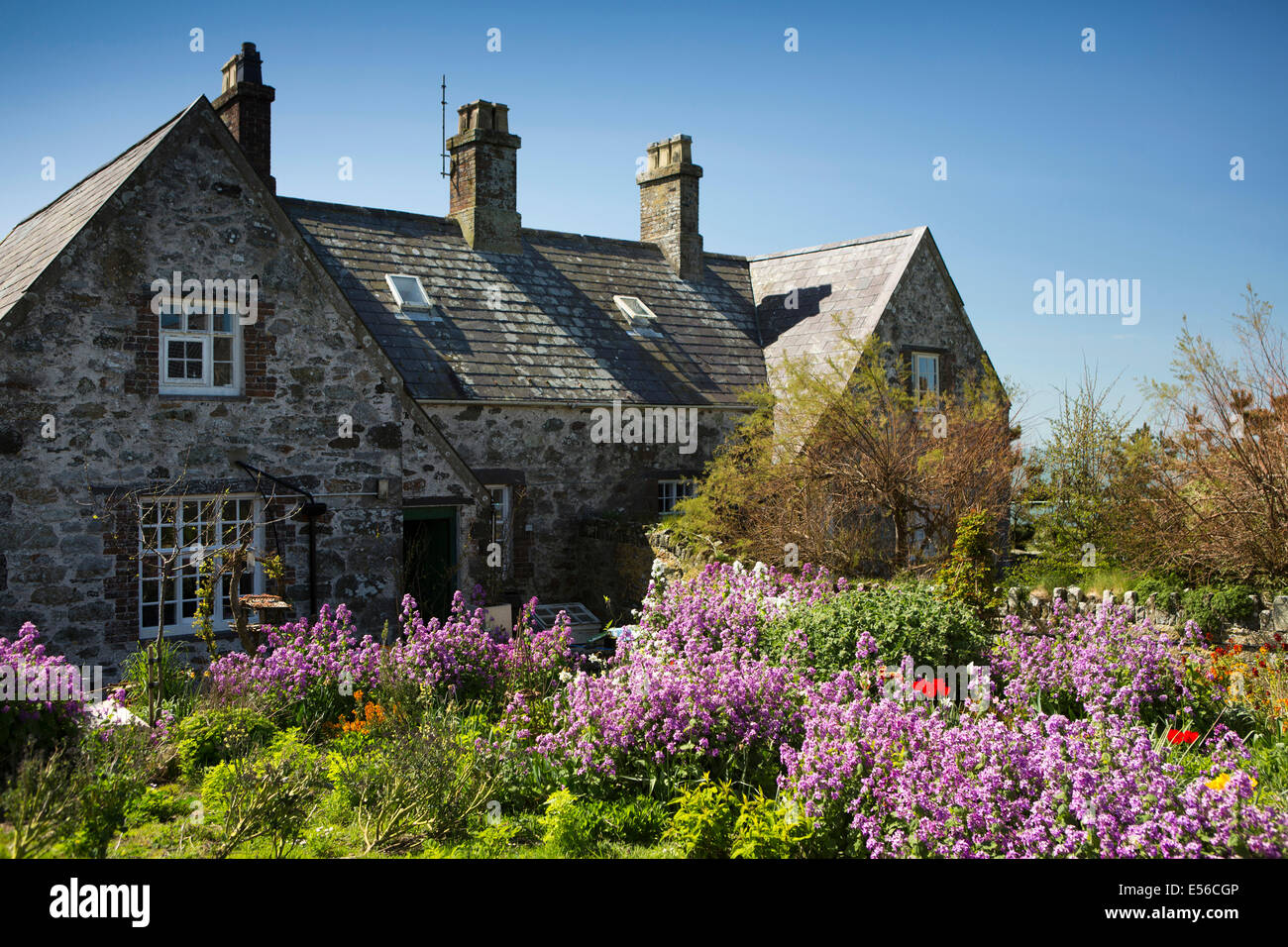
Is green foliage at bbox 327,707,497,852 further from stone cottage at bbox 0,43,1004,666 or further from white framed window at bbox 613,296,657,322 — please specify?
white framed window at bbox 613,296,657,322

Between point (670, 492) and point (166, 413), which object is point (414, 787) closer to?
point (166, 413)

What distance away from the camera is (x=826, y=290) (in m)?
22.3

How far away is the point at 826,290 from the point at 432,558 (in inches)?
441

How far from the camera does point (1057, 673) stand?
9117 mm

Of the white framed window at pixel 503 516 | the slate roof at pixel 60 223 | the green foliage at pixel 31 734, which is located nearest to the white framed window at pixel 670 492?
the white framed window at pixel 503 516

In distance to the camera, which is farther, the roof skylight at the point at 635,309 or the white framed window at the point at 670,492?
the roof skylight at the point at 635,309

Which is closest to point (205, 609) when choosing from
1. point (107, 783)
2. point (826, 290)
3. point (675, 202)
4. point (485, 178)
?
point (107, 783)

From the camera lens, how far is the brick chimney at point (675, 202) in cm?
2275

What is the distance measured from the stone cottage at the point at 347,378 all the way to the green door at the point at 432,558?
0.16 ft

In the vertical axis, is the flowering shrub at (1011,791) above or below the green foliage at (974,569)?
below

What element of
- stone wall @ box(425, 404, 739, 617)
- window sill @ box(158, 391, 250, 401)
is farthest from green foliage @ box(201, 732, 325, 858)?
stone wall @ box(425, 404, 739, 617)

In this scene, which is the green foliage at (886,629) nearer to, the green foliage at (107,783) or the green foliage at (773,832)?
the green foliage at (773,832)

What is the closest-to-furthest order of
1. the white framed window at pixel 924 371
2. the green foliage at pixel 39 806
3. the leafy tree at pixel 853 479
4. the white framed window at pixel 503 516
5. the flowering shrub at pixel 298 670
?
the green foliage at pixel 39 806 → the flowering shrub at pixel 298 670 → the leafy tree at pixel 853 479 → the white framed window at pixel 503 516 → the white framed window at pixel 924 371

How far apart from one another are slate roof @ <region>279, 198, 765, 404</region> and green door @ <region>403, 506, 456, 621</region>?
2.11 m
